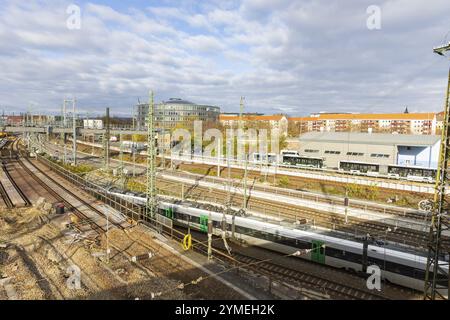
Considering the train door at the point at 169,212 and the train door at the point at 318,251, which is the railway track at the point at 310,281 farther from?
the train door at the point at 169,212

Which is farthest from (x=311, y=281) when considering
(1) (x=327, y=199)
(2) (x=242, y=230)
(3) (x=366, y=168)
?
(3) (x=366, y=168)

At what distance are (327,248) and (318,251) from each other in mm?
558

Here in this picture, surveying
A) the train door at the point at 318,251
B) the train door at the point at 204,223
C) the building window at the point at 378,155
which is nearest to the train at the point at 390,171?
the building window at the point at 378,155

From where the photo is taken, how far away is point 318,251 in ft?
61.7

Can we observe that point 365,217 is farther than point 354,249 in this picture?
Yes

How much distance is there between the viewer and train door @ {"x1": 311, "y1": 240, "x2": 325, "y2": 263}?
18703 millimetres

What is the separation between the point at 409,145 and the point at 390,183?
10.6 meters

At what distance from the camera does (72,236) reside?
61.2 ft

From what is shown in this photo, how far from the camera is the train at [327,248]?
1590cm

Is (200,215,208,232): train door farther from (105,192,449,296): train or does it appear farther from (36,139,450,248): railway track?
(36,139,450,248): railway track

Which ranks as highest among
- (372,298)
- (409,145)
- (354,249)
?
(409,145)

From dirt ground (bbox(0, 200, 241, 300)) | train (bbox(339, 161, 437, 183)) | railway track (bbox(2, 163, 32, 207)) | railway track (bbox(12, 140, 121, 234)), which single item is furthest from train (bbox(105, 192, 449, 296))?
train (bbox(339, 161, 437, 183))
